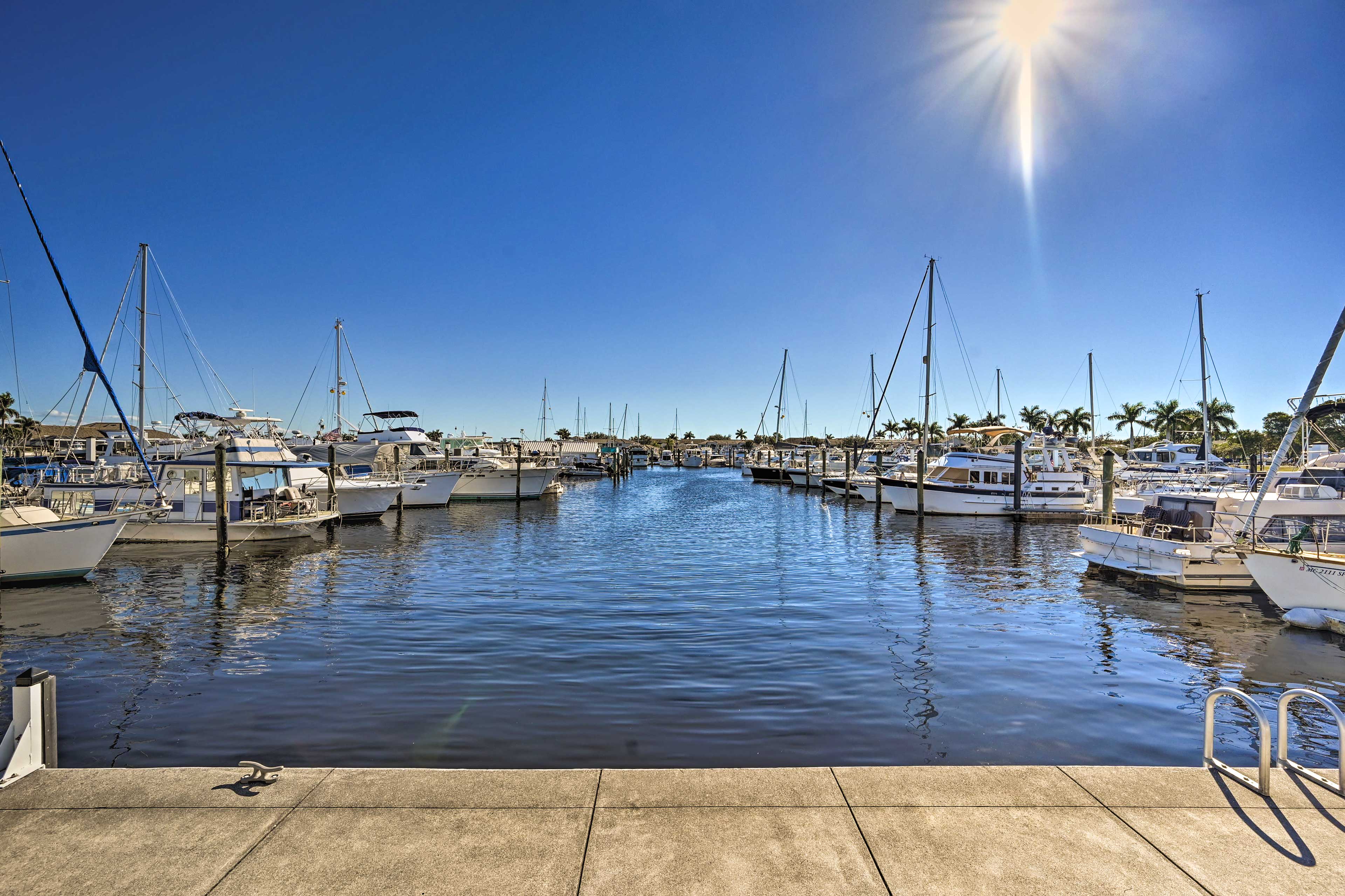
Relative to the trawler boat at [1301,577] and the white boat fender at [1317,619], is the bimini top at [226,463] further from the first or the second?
the white boat fender at [1317,619]

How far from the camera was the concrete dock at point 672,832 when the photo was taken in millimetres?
4312

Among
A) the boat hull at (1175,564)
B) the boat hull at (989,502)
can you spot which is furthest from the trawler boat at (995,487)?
the boat hull at (1175,564)

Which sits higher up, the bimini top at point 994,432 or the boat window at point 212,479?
the bimini top at point 994,432

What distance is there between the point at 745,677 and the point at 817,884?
7651mm

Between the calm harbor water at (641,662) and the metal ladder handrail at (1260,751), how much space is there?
2.93 meters

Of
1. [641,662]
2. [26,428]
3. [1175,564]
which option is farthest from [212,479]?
[26,428]

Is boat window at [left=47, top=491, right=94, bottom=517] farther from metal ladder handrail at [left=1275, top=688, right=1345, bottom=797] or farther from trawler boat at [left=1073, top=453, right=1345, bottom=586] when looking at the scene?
trawler boat at [left=1073, top=453, right=1345, bottom=586]

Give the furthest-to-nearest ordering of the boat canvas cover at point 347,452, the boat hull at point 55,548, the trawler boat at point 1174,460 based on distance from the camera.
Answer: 1. the boat canvas cover at point 347,452
2. the trawler boat at point 1174,460
3. the boat hull at point 55,548

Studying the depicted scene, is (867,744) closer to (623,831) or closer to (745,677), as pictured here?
(745,677)

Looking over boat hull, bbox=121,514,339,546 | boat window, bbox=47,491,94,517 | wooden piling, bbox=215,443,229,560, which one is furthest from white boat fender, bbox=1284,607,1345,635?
boat hull, bbox=121,514,339,546

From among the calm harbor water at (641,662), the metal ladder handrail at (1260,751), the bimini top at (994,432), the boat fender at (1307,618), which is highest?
the bimini top at (994,432)

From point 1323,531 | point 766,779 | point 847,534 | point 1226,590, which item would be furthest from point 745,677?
point 847,534

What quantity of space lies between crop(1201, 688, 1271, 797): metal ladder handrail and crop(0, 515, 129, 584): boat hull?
25395 millimetres

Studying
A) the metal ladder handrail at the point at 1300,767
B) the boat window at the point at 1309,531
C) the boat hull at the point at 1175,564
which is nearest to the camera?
the metal ladder handrail at the point at 1300,767
